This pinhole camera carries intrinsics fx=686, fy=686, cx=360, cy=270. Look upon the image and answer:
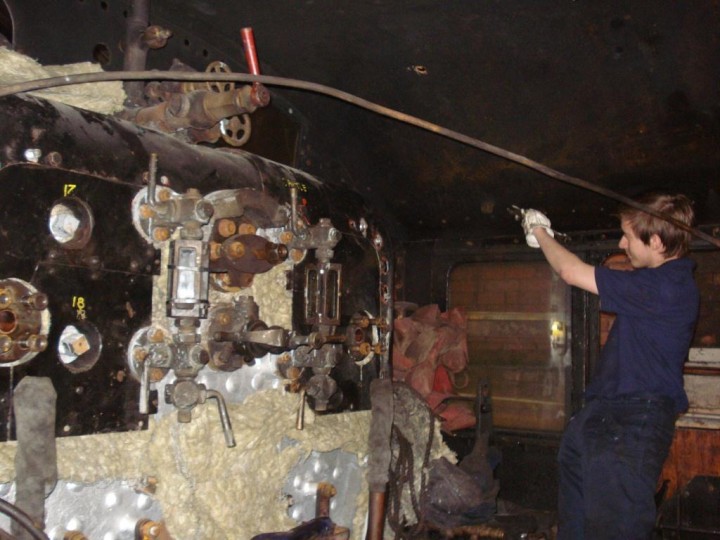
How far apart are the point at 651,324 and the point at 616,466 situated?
1.54 feet

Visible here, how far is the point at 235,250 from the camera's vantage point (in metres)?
1.55

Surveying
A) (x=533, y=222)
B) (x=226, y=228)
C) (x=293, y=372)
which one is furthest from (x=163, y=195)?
(x=533, y=222)

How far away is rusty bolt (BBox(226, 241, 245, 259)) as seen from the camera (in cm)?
155

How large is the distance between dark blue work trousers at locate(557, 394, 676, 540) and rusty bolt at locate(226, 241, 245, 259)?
134 cm

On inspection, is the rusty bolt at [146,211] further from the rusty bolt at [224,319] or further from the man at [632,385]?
the man at [632,385]

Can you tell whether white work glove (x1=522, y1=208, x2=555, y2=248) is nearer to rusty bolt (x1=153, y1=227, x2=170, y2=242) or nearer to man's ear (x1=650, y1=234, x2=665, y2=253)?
man's ear (x1=650, y1=234, x2=665, y2=253)

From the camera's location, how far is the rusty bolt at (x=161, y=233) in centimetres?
147

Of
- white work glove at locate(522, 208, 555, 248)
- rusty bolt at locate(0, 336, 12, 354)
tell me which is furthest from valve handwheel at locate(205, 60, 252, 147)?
white work glove at locate(522, 208, 555, 248)

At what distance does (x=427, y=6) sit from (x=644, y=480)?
155cm

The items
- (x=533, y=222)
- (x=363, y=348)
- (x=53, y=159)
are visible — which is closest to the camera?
(x=53, y=159)

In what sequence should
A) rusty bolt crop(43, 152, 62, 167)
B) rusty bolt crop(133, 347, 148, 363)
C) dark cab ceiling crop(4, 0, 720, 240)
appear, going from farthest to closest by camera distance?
dark cab ceiling crop(4, 0, 720, 240)
rusty bolt crop(133, 347, 148, 363)
rusty bolt crop(43, 152, 62, 167)

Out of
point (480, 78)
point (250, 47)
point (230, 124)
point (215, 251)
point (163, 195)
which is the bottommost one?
point (215, 251)

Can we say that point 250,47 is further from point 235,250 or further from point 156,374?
point 156,374

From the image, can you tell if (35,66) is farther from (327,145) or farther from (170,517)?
(327,145)
